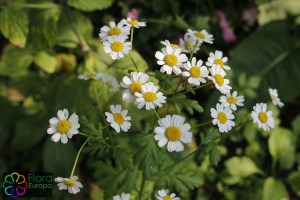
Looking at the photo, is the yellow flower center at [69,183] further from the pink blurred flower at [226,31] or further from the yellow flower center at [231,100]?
the pink blurred flower at [226,31]

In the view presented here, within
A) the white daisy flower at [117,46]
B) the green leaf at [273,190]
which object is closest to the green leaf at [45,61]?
the white daisy flower at [117,46]

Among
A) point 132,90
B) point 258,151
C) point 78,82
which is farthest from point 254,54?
point 132,90

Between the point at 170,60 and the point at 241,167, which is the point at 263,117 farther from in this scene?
the point at 241,167

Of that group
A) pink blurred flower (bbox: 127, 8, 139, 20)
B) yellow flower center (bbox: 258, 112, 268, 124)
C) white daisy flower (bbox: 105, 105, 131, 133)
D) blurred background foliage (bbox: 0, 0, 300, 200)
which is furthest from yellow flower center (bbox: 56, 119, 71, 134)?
pink blurred flower (bbox: 127, 8, 139, 20)

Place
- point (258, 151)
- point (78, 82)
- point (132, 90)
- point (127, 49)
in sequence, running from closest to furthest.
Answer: point (132, 90) → point (127, 49) → point (78, 82) → point (258, 151)

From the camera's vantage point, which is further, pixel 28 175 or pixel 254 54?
pixel 254 54

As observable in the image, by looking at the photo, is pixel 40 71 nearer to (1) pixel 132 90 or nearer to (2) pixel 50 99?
(2) pixel 50 99

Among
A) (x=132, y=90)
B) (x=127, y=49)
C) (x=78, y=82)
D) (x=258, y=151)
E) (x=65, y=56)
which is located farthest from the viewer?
(x=65, y=56)
